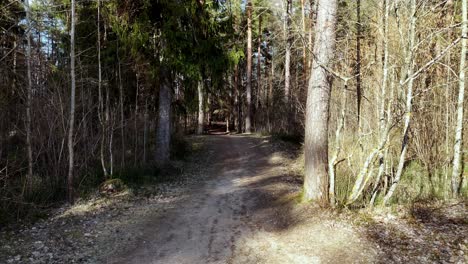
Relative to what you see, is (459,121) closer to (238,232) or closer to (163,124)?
(238,232)

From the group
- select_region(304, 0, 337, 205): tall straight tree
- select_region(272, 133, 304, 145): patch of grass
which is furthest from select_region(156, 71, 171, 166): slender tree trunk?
select_region(272, 133, 304, 145): patch of grass

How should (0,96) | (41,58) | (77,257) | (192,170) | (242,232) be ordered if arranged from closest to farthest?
(77,257) < (242,232) < (0,96) < (41,58) < (192,170)

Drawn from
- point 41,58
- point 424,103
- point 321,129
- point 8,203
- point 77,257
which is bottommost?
point 77,257

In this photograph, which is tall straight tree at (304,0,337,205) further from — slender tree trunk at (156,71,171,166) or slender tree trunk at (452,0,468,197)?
slender tree trunk at (156,71,171,166)

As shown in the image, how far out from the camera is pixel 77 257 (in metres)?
4.44

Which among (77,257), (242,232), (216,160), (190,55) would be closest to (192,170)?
(216,160)

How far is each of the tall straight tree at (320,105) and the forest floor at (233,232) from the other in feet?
1.65

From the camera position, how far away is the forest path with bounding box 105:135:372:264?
4418mm

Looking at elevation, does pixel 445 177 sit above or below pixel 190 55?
below

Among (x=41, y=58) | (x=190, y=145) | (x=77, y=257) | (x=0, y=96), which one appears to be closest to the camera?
(x=77, y=257)

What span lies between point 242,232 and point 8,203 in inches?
162

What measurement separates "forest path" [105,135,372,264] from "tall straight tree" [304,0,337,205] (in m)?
0.75

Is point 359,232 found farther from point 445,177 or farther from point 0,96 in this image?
point 0,96

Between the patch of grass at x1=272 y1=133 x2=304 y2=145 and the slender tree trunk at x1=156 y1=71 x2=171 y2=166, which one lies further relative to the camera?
the patch of grass at x1=272 y1=133 x2=304 y2=145
